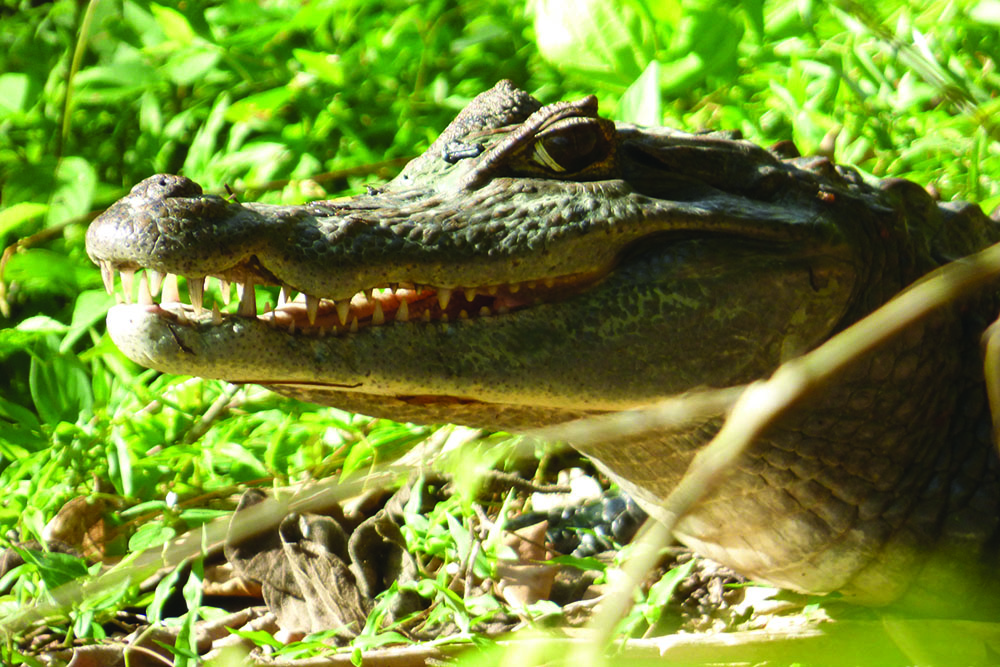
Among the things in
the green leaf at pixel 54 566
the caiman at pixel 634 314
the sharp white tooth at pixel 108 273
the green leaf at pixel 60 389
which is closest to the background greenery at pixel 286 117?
the green leaf at pixel 60 389

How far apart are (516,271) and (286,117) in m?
2.74

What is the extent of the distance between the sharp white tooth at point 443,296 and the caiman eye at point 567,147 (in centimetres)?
39

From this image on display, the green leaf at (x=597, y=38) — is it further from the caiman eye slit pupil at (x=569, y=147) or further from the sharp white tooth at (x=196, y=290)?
the sharp white tooth at (x=196, y=290)

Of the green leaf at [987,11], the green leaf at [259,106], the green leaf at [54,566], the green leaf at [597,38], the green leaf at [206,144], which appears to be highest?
the green leaf at [987,11]

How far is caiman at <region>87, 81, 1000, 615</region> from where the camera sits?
1.79 metres

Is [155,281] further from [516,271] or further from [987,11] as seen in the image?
[987,11]

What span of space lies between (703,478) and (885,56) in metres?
2.82

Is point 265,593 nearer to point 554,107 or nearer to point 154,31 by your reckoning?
point 554,107

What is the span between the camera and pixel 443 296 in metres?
1.89

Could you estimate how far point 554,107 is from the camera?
2154mm

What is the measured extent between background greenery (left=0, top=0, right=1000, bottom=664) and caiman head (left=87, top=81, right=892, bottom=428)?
0.53 meters

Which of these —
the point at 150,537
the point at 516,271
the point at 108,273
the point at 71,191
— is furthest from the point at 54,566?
the point at 71,191

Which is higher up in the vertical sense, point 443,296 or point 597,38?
point 597,38

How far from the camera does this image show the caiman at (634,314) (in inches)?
70.3
